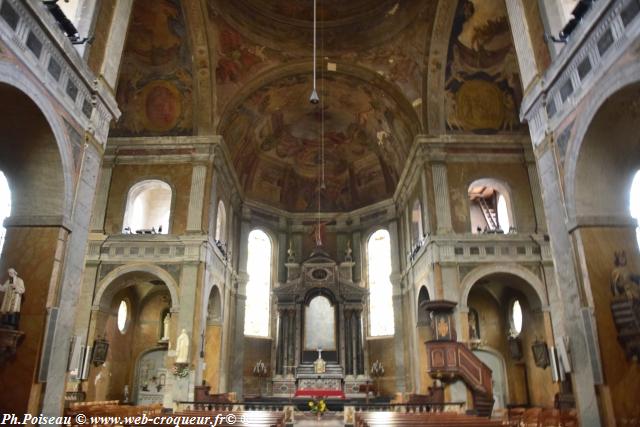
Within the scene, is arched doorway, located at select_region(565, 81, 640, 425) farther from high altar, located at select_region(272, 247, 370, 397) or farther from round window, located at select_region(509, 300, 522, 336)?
high altar, located at select_region(272, 247, 370, 397)

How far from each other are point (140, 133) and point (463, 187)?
39.4ft

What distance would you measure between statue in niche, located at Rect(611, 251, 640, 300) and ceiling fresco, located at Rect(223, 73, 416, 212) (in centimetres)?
1183

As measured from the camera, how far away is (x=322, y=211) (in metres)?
25.7

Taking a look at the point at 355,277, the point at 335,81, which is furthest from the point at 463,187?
the point at 355,277

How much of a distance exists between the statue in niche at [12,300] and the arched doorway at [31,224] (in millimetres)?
225

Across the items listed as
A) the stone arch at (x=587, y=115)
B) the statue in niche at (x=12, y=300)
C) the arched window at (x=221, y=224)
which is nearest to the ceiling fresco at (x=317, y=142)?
the arched window at (x=221, y=224)

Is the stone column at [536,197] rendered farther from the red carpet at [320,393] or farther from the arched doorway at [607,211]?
the red carpet at [320,393]

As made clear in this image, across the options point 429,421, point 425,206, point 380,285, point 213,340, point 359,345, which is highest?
point 425,206

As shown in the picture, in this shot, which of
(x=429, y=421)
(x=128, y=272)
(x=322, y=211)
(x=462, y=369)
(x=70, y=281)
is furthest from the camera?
(x=322, y=211)

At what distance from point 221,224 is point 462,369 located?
36.7 ft

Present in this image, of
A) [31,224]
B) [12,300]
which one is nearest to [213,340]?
[31,224]

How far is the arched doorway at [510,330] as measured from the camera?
15859mm

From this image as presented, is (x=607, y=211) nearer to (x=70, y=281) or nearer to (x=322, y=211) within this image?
(x=70, y=281)

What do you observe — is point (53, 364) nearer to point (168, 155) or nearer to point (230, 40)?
point (168, 155)
